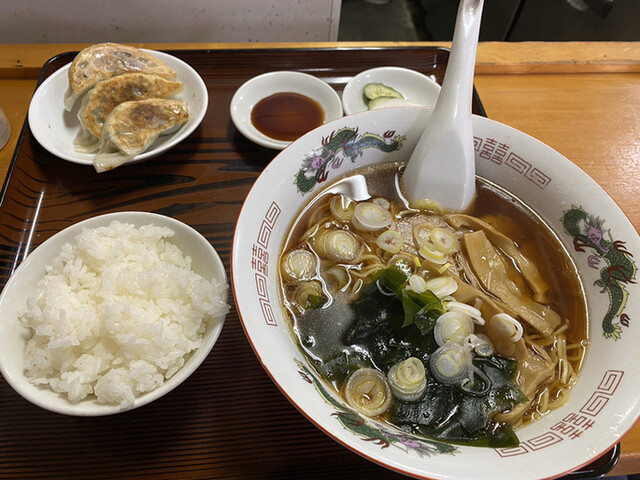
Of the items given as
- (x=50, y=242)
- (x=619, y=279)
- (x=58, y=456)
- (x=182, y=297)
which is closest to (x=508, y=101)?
(x=619, y=279)

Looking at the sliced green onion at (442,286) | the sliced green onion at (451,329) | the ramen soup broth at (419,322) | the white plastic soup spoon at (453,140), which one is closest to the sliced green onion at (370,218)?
the ramen soup broth at (419,322)

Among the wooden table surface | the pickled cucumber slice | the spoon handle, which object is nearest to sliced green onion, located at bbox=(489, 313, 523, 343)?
the spoon handle

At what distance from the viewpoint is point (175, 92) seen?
1.92m

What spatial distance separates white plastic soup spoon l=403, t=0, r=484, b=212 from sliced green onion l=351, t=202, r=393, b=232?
4.9 inches

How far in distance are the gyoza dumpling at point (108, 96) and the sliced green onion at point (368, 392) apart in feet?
4.41

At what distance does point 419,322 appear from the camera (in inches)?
44.6

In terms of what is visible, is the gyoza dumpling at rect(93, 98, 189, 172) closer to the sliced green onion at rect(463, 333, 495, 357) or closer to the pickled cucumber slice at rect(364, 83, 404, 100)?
the pickled cucumber slice at rect(364, 83, 404, 100)

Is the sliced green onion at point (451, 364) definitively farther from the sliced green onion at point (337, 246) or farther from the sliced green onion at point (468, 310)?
the sliced green onion at point (337, 246)

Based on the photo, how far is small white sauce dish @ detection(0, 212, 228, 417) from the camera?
109 centimetres

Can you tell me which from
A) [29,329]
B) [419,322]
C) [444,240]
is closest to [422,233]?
[444,240]

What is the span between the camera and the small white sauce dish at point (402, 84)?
80.2 inches

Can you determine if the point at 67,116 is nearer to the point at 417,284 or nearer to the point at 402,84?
the point at 402,84

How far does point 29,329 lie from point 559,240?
151 cm

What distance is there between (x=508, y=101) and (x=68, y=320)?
193 cm
